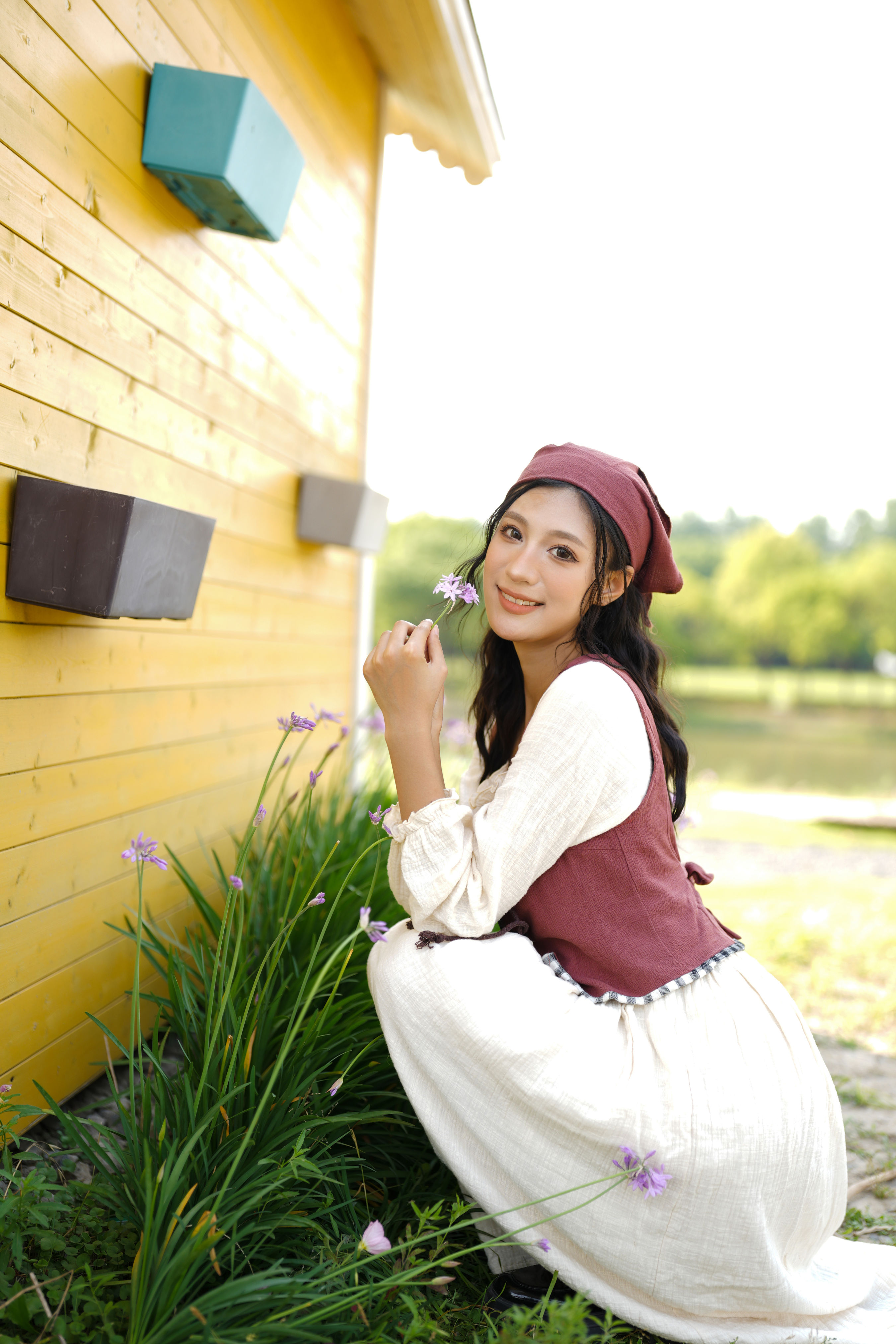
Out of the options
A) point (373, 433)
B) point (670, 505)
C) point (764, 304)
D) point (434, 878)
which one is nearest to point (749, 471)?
point (670, 505)

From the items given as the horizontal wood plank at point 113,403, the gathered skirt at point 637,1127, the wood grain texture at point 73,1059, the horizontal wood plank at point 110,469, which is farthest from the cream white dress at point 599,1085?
the horizontal wood plank at point 113,403

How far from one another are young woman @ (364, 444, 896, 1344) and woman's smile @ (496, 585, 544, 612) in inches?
0.5

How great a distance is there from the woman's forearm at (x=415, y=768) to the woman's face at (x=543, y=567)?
0.85ft

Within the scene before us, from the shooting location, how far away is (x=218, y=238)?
98.9 inches

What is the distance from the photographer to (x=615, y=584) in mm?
1704

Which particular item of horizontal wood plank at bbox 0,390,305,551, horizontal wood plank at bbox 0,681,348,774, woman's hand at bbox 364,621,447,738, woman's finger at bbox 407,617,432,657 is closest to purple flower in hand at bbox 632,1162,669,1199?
woman's hand at bbox 364,621,447,738

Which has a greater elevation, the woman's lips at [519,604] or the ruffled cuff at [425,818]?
the woman's lips at [519,604]

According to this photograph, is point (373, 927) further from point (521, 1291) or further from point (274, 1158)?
point (521, 1291)

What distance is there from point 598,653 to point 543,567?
0.20 metres

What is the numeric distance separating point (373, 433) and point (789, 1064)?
3.48 m

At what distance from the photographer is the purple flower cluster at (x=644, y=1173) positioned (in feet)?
4.23

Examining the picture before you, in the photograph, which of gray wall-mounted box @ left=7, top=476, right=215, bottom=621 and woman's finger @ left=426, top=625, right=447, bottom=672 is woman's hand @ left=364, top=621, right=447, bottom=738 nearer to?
woman's finger @ left=426, top=625, right=447, bottom=672

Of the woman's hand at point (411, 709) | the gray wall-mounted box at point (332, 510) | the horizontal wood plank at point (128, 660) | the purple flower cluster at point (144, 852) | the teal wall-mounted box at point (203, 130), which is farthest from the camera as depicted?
the gray wall-mounted box at point (332, 510)

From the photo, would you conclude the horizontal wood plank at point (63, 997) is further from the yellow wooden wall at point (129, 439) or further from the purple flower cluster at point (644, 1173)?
the purple flower cluster at point (644, 1173)
